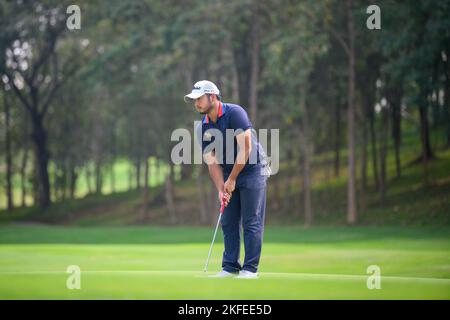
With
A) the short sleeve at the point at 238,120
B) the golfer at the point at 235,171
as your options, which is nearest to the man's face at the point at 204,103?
the golfer at the point at 235,171

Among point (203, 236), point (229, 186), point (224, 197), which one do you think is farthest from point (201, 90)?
point (203, 236)

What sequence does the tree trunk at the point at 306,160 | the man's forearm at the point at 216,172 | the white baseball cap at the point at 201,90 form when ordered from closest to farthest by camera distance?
the white baseball cap at the point at 201,90 → the man's forearm at the point at 216,172 → the tree trunk at the point at 306,160

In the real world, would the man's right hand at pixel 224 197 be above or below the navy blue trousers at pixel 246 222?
above

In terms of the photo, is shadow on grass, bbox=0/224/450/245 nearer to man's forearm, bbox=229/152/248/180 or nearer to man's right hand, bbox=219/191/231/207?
man's right hand, bbox=219/191/231/207

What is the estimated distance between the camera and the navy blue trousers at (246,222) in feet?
37.2

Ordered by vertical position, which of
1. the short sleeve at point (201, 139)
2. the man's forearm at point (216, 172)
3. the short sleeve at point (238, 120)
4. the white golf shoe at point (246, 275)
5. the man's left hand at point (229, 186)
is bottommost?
the white golf shoe at point (246, 275)

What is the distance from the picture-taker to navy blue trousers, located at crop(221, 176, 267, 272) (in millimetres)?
11352

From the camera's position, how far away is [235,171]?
11195 mm

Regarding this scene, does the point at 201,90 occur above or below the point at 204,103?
above

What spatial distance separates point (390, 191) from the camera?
1960 inches

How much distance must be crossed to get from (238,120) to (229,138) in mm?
Answer: 267

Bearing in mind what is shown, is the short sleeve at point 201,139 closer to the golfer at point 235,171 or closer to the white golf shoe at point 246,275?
the golfer at point 235,171

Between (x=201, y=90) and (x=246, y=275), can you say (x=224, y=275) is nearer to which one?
(x=246, y=275)
